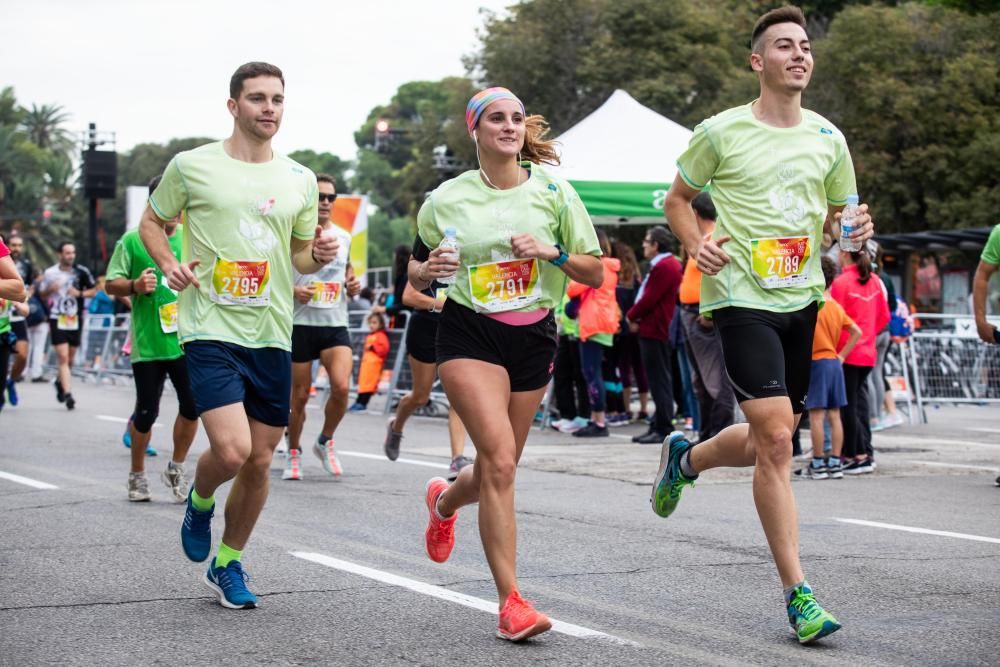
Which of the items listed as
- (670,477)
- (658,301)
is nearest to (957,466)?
(658,301)

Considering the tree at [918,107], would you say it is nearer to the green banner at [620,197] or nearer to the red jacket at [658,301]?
the green banner at [620,197]

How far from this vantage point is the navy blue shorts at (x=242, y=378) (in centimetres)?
575

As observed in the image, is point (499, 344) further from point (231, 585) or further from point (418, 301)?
point (418, 301)

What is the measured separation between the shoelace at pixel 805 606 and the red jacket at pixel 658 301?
30.0ft

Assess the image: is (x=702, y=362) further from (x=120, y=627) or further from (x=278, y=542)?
(x=120, y=627)

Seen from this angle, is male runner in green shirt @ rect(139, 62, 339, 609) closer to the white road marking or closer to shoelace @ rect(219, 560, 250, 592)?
shoelace @ rect(219, 560, 250, 592)

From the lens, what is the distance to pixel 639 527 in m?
8.21

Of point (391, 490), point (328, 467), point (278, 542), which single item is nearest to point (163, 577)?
point (278, 542)

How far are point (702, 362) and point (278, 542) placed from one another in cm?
550

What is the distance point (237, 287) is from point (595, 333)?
9.18m

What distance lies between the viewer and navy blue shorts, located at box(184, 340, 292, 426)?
18.9 feet

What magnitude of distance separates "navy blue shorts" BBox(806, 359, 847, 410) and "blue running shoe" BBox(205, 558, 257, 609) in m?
6.10

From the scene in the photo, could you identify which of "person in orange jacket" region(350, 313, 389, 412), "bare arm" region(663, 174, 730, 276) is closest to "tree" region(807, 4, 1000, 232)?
"person in orange jacket" region(350, 313, 389, 412)

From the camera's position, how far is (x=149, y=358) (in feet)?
31.1
